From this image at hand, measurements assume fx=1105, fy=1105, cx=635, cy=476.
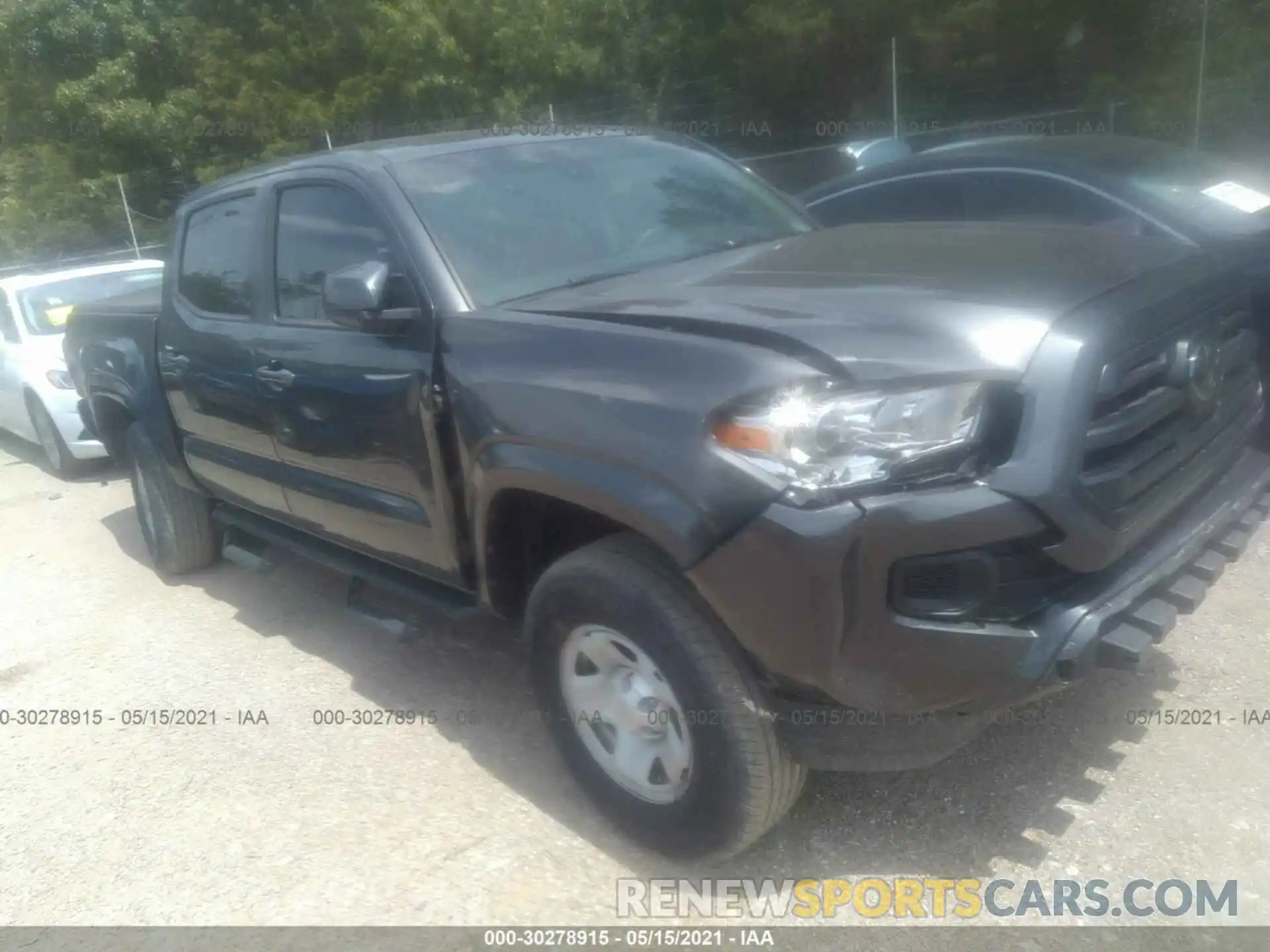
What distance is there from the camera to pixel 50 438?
26.8ft

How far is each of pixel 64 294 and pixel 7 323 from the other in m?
0.50

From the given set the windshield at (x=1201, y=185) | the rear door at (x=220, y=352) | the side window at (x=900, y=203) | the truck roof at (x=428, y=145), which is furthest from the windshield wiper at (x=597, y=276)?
the windshield at (x=1201, y=185)

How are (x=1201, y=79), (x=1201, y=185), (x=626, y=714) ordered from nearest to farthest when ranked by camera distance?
(x=626, y=714) → (x=1201, y=185) → (x=1201, y=79)

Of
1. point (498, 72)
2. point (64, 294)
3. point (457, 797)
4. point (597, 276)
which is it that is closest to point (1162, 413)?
point (597, 276)

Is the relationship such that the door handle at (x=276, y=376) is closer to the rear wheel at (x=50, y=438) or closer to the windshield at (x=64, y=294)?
the rear wheel at (x=50, y=438)

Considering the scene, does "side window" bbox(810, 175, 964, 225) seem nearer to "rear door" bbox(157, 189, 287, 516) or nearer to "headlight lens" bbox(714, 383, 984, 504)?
"rear door" bbox(157, 189, 287, 516)

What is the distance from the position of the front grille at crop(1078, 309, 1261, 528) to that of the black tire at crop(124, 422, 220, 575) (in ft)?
13.9

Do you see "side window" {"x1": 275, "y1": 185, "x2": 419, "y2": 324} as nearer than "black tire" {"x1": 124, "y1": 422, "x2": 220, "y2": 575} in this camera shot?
Yes

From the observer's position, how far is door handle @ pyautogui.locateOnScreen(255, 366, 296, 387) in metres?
3.94

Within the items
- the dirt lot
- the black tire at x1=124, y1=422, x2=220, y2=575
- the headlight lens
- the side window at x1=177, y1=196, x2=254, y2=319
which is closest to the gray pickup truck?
the headlight lens

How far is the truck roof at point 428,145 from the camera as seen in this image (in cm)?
377

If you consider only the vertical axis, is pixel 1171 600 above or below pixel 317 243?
below

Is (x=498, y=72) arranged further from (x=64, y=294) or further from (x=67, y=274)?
(x=64, y=294)

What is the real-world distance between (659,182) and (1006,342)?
6.22 feet
